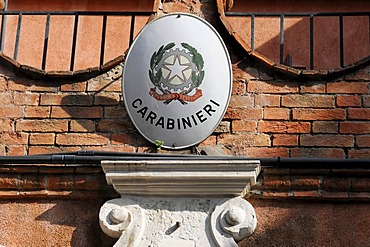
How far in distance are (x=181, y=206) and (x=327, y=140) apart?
1029mm

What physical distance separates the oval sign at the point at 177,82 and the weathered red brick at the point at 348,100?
72cm

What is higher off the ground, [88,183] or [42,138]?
[42,138]

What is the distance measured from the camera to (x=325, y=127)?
6.32 metres

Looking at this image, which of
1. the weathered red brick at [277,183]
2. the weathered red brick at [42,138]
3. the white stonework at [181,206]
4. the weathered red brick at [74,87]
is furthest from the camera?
the weathered red brick at [74,87]

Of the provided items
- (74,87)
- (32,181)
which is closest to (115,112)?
(74,87)

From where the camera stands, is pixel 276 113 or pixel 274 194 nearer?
pixel 274 194

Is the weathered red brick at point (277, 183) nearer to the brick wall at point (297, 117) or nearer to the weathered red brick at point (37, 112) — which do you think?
the brick wall at point (297, 117)

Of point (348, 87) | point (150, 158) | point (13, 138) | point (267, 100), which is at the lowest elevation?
point (150, 158)

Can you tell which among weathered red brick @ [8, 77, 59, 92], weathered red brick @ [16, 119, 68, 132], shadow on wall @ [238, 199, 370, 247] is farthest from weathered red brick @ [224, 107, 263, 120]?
weathered red brick @ [8, 77, 59, 92]

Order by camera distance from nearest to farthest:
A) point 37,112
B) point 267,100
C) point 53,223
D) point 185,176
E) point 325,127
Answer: point 185,176 → point 53,223 → point 325,127 → point 267,100 → point 37,112

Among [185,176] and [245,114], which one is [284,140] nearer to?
[245,114]

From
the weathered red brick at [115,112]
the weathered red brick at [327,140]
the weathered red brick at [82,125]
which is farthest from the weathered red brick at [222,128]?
the weathered red brick at [82,125]

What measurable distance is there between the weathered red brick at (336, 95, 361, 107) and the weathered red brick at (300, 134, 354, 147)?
0.73 ft

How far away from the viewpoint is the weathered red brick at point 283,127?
20.8ft
